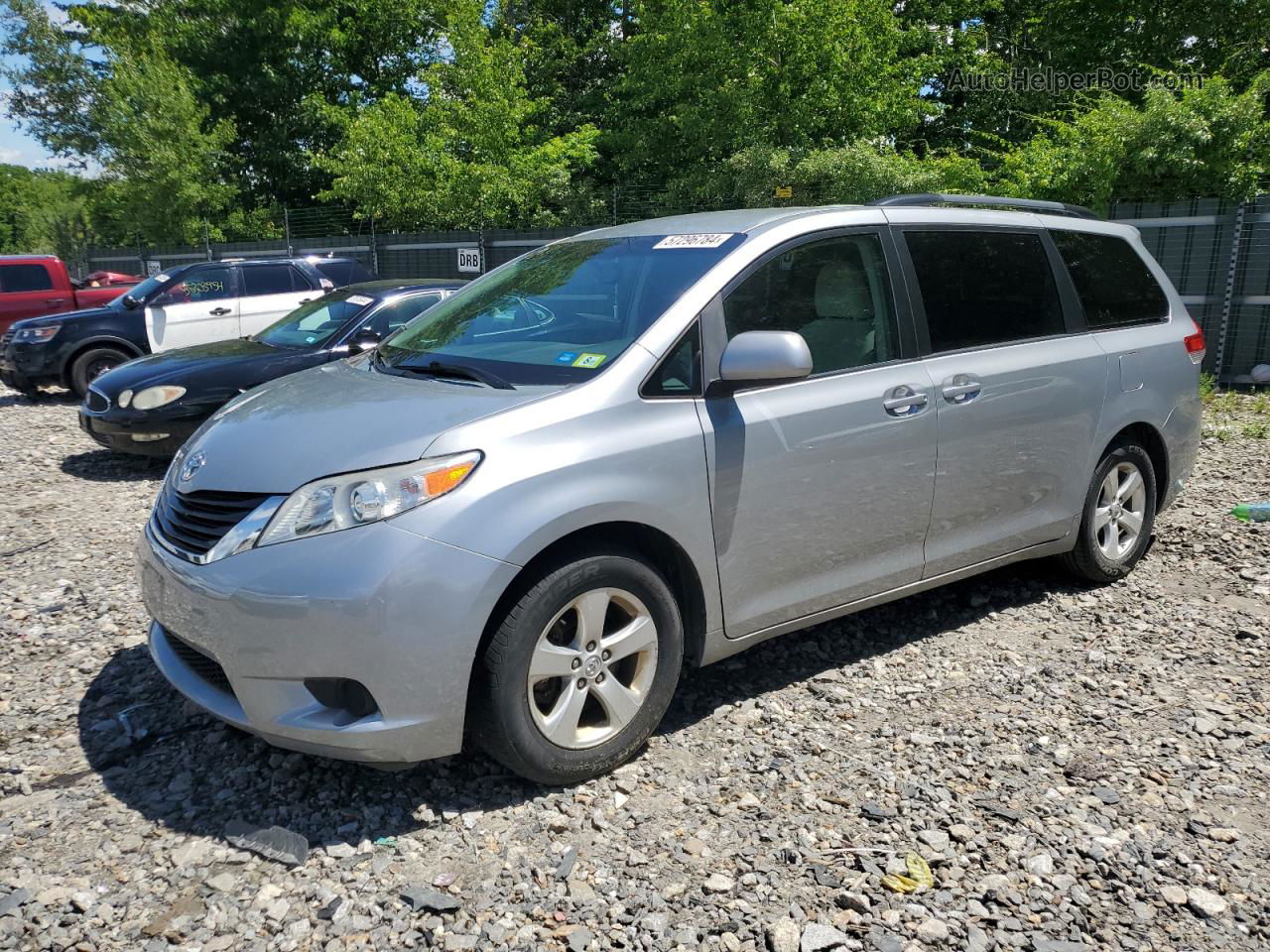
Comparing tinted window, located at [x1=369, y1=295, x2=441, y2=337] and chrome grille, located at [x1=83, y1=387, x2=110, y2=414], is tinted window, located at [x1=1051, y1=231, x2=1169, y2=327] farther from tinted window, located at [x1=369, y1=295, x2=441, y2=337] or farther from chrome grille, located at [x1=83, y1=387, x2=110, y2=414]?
chrome grille, located at [x1=83, y1=387, x2=110, y2=414]

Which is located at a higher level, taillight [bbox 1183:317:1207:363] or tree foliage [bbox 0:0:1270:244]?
tree foliage [bbox 0:0:1270:244]

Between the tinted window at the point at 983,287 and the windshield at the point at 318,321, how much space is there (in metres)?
5.35

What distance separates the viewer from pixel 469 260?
17156 millimetres

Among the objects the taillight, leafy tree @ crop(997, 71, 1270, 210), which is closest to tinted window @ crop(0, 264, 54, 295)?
leafy tree @ crop(997, 71, 1270, 210)

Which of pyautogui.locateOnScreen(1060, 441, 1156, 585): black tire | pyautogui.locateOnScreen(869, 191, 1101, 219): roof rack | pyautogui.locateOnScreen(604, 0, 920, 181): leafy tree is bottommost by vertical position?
pyautogui.locateOnScreen(1060, 441, 1156, 585): black tire

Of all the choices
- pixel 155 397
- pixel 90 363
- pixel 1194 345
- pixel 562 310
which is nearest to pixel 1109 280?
pixel 1194 345

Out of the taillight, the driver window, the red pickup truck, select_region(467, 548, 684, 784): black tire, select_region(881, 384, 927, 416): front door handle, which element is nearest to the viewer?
select_region(467, 548, 684, 784): black tire

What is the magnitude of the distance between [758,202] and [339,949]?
1571 centimetres

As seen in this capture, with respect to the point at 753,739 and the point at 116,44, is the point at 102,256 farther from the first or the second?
the point at 753,739

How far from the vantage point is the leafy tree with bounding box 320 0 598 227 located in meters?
21.0

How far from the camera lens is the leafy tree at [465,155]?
68.8 feet

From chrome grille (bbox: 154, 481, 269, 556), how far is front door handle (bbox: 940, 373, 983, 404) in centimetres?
258

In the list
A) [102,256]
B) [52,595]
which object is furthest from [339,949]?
[102,256]

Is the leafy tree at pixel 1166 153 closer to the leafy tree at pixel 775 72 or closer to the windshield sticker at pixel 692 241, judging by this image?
the leafy tree at pixel 775 72
